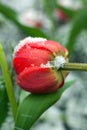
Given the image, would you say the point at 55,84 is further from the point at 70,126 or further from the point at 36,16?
the point at 36,16

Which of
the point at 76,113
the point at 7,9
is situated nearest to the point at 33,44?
the point at 7,9

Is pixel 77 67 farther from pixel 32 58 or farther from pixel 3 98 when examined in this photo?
pixel 3 98

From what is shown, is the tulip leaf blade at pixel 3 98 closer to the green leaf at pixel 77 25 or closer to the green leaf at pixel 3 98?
the green leaf at pixel 3 98

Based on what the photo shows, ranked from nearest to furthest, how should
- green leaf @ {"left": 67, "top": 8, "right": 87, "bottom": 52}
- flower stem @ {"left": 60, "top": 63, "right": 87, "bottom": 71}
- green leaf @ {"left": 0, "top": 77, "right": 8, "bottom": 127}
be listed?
flower stem @ {"left": 60, "top": 63, "right": 87, "bottom": 71} → green leaf @ {"left": 0, "top": 77, "right": 8, "bottom": 127} → green leaf @ {"left": 67, "top": 8, "right": 87, "bottom": 52}

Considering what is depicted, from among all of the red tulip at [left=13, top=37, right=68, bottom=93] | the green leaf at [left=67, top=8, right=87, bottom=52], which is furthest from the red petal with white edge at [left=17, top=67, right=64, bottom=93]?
the green leaf at [left=67, top=8, right=87, bottom=52]

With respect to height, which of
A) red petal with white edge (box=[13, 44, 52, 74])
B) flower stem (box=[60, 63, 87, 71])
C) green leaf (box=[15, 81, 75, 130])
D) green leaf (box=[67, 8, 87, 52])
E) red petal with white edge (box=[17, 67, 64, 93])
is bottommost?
green leaf (box=[15, 81, 75, 130])

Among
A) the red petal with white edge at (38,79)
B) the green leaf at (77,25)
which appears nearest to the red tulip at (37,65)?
the red petal with white edge at (38,79)

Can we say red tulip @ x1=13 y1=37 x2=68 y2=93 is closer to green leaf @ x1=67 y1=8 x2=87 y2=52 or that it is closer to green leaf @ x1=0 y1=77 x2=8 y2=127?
green leaf @ x1=0 y1=77 x2=8 y2=127
